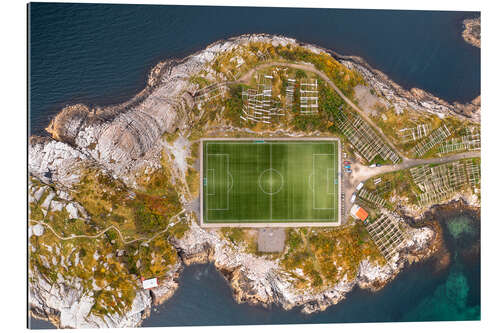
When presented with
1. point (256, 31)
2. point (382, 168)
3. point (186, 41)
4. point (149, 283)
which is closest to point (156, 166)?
point (149, 283)

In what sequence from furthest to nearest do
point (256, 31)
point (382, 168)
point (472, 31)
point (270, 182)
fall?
point (472, 31) < point (382, 168) < point (270, 182) < point (256, 31)

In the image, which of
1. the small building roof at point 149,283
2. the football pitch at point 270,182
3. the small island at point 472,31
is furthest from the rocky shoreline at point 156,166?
the small island at point 472,31

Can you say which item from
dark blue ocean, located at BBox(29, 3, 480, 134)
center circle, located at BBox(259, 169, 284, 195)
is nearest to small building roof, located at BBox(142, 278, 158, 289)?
center circle, located at BBox(259, 169, 284, 195)

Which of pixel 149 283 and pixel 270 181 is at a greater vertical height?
pixel 270 181

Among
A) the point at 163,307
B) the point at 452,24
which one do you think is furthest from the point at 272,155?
the point at 452,24

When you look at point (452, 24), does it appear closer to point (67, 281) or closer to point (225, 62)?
point (225, 62)

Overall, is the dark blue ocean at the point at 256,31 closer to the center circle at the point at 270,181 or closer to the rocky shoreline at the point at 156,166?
the rocky shoreline at the point at 156,166

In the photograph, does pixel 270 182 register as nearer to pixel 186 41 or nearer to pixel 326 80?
pixel 326 80
